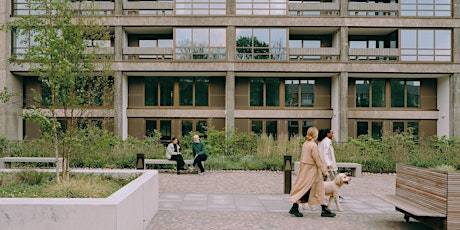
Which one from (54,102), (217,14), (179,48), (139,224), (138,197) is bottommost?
(139,224)

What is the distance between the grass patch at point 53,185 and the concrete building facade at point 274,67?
17.4m

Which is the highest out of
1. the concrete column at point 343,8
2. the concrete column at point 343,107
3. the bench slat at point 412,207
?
the concrete column at point 343,8

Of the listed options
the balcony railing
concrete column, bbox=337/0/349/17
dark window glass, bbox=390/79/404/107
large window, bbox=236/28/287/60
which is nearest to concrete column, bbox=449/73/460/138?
dark window glass, bbox=390/79/404/107

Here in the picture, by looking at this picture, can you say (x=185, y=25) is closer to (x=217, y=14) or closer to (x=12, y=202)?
(x=217, y=14)

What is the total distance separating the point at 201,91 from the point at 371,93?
1241cm

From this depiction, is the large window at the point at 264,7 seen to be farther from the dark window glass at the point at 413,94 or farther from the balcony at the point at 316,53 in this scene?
the dark window glass at the point at 413,94

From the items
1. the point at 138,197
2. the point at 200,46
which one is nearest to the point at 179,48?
the point at 200,46

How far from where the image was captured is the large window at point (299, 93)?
28.5 m

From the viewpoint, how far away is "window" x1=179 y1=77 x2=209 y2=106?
2838 centimetres

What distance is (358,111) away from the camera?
2789 cm

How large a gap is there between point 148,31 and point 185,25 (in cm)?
334

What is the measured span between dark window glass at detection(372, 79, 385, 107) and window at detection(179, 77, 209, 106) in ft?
40.0

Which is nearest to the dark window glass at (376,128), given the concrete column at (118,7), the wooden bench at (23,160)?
the concrete column at (118,7)

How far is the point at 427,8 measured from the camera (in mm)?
27281
